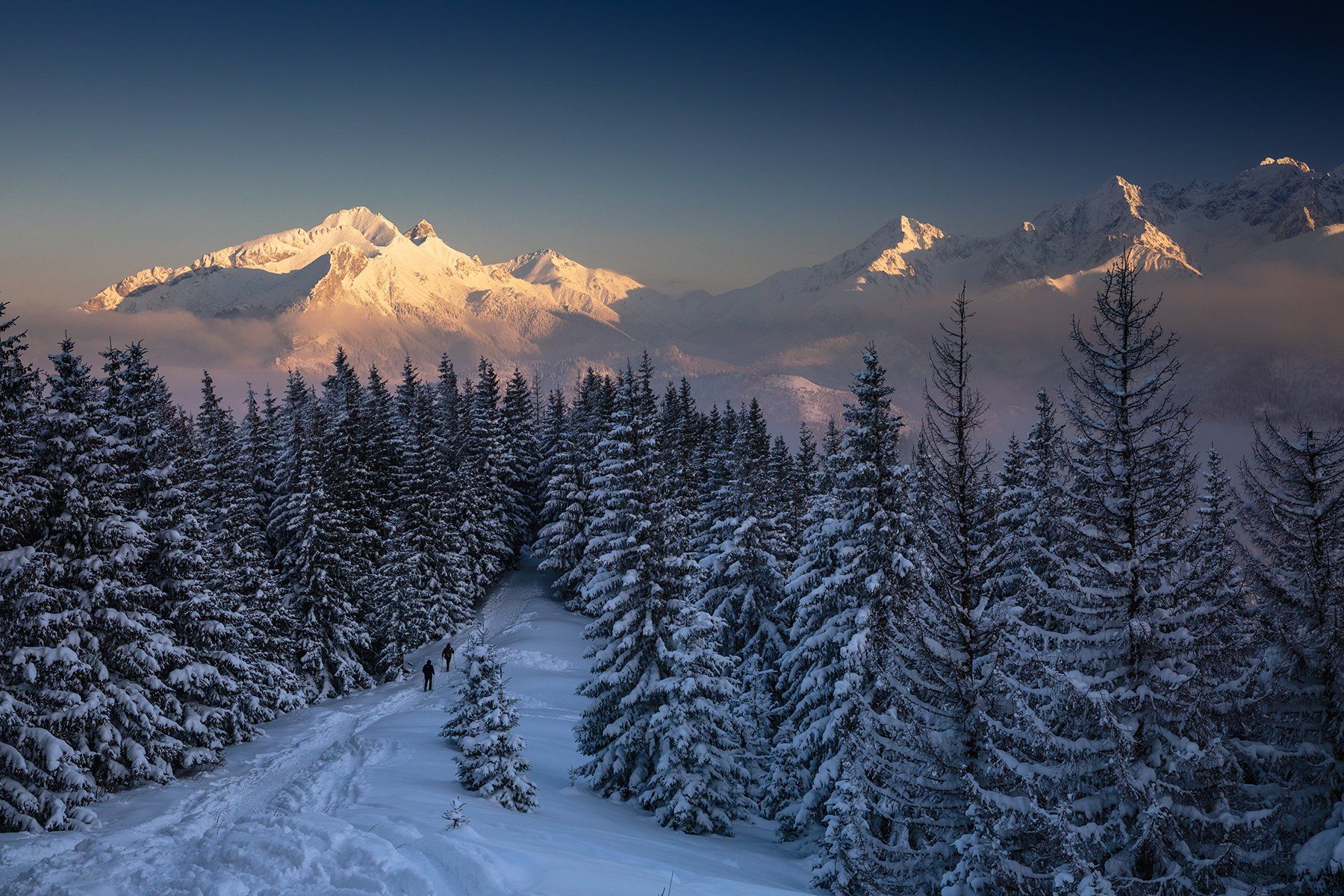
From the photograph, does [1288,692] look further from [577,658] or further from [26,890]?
[577,658]

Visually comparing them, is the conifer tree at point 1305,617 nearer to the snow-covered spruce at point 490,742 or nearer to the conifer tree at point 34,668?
the snow-covered spruce at point 490,742

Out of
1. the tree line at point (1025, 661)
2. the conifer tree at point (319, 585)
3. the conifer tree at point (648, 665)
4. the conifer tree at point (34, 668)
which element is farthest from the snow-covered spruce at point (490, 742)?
the conifer tree at point (319, 585)

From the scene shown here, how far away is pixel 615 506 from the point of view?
23.8m

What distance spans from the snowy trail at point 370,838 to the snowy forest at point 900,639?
121cm

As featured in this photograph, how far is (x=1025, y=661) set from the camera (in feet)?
43.9

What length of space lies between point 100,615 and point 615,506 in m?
13.8

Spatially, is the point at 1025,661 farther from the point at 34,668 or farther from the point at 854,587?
the point at 34,668

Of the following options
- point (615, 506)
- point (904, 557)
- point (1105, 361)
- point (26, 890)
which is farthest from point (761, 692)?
point (26, 890)

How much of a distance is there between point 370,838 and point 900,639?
990 centimetres

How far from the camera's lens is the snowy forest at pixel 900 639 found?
504 inches

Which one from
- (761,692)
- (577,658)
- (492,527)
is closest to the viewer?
(761,692)

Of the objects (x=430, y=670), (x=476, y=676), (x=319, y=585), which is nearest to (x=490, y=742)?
(x=476, y=676)

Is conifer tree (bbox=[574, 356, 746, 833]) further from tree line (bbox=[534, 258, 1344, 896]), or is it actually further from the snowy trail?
the snowy trail

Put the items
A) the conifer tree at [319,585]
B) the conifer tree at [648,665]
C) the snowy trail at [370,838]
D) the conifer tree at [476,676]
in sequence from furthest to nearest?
the conifer tree at [319,585] < the conifer tree at [648,665] < the conifer tree at [476,676] < the snowy trail at [370,838]
